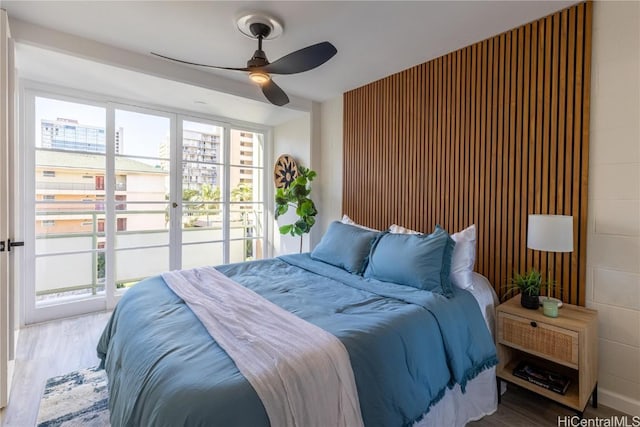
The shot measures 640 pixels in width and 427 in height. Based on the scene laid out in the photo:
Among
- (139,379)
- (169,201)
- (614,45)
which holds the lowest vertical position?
(139,379)

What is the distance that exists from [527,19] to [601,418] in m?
2.68

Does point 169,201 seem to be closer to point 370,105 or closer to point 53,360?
point 53,360

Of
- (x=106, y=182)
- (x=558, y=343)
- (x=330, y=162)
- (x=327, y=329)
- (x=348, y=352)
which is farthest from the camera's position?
(x=330, y=162)

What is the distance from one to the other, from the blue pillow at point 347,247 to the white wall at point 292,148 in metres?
1.43

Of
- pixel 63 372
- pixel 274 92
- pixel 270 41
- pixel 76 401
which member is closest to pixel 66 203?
pixel 63 372

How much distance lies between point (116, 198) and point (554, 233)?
163 inches

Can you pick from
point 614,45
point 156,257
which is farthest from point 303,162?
point 614,45

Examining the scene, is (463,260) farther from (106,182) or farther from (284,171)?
(106,182)

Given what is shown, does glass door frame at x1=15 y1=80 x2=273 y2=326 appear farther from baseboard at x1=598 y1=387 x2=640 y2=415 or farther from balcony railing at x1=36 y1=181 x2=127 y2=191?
baseboard at x1=598 y1=387 x2=640 y2=415

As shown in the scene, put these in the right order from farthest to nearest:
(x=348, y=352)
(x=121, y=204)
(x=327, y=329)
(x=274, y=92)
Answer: (x=121, y=204) → (x=274, y=92) → (x=327, y=329) → (x=348, y=352)

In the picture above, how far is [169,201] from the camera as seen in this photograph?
3.91m

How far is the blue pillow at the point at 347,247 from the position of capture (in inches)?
99.2

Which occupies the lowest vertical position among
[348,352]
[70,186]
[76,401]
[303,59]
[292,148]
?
[76,401]

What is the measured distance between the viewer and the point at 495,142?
2.47m
